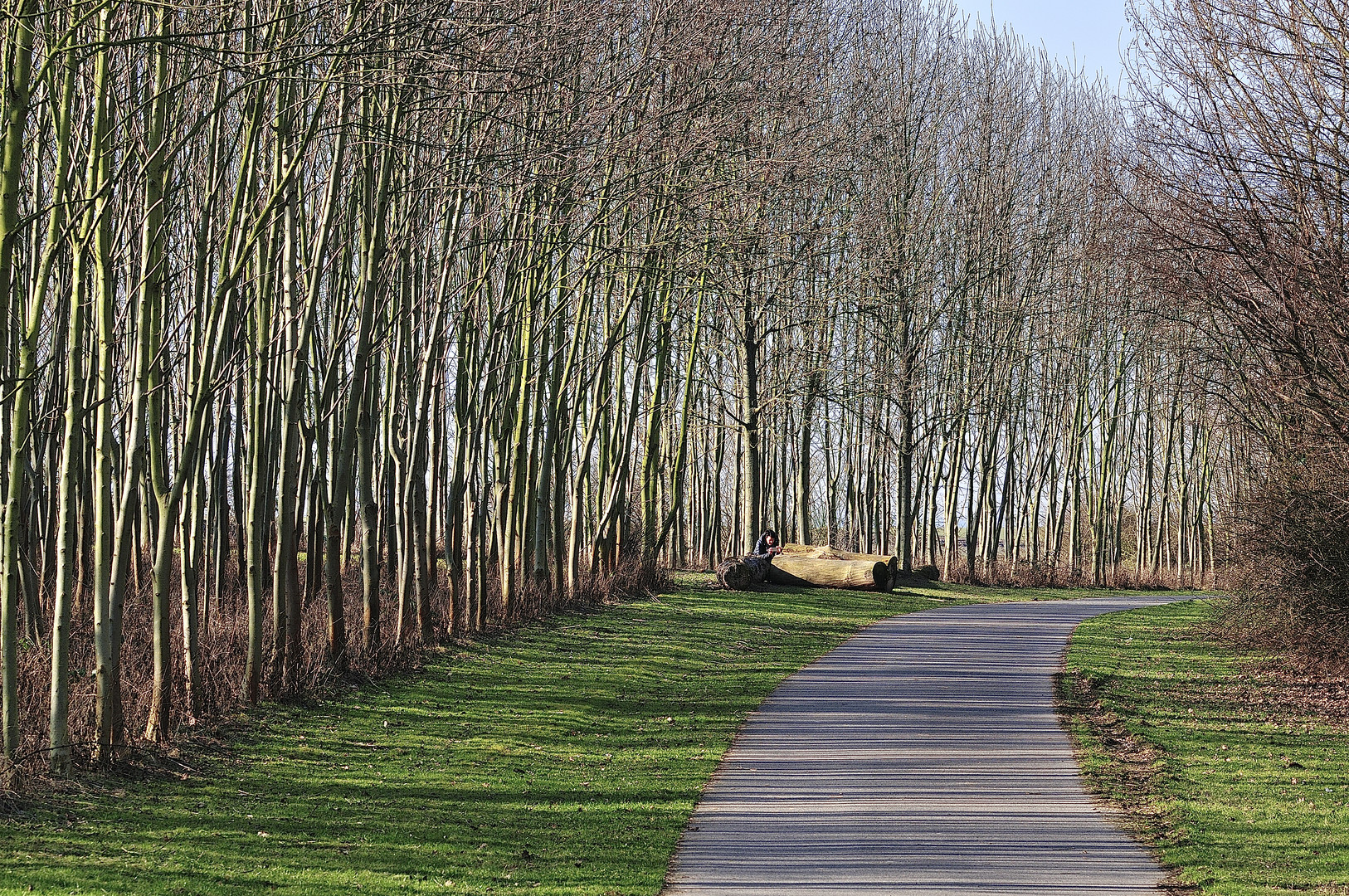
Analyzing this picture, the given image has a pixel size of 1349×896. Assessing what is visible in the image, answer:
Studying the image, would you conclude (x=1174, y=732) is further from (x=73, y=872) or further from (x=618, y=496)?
(x=618, y=496)

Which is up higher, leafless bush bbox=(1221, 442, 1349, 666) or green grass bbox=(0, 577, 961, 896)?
leafless bush bbox=(1221, 442, 1349, 666)

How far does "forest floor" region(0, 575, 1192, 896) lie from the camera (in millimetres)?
6707

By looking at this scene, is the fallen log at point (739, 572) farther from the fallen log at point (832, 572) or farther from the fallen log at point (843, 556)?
the fallen log at point (843, 556)

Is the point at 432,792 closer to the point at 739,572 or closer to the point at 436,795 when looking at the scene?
the point at 436,795

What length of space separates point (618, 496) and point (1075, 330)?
22.2 metres

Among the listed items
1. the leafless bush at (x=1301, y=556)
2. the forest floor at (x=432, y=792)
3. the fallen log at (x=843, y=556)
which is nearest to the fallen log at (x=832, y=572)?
the fallen log at (x=843, y=556)

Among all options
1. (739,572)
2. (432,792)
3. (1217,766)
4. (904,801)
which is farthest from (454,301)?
(1217,766)

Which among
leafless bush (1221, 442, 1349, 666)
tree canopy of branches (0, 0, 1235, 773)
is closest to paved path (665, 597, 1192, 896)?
leafless bush (1221, 442, 1349, 666)

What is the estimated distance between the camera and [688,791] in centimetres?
880

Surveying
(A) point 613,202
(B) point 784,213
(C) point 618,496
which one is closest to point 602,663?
(C) point 618,496

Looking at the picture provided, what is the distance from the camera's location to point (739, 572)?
24156 mm

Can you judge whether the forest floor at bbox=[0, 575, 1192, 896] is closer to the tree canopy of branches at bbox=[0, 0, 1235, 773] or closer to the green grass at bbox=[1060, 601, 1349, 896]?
the tree canopy of branches at bbox=[0, 0, 1235, 773]

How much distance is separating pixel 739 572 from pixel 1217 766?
47.4ft

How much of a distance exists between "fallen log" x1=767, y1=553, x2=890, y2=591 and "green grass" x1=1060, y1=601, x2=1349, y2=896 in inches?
355
